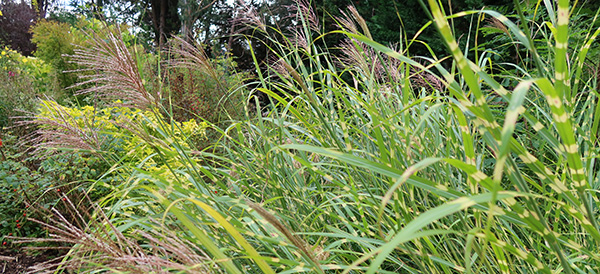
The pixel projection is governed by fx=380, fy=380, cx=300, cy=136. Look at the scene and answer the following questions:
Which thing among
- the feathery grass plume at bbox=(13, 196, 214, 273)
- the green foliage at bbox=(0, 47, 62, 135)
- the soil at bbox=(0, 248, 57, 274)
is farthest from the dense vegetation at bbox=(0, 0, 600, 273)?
the green foliage at bbox=(0, 47, 62, 135)

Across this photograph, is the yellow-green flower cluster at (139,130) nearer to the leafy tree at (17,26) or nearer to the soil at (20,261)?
the soil at (20,261)

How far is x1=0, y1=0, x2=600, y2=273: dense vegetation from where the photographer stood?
64 centimetres

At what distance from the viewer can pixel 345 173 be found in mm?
1539

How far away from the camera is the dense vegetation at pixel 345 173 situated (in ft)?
2.10

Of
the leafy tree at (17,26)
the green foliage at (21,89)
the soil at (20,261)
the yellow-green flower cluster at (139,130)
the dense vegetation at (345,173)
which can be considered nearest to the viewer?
the dense vegetation at (345,173)

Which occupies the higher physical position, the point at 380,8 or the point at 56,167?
the point at 380,8

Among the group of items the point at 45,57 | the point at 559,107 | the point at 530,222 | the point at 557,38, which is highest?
the point at 45,57

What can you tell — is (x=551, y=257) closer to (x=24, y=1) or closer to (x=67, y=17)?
(x=67, y=17)

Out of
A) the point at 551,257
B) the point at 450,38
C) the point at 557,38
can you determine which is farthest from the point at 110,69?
the point at 551,257

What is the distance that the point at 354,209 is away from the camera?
1.54 meters

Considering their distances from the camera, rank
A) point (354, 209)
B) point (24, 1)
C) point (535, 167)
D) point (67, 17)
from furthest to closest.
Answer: point (24, 1) → point (67, 17) → point (354, 209) → point (535, 167)

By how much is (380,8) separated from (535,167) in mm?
5942

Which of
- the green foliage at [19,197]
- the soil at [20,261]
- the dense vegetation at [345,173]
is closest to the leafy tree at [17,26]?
the green foliage at [19,197]

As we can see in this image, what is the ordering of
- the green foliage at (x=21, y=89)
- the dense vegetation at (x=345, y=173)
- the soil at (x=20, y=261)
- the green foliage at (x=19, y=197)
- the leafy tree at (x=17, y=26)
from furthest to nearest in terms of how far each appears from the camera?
the leafy tree at (x=17, y=26) → the green foliage at (x=21, y=89) → the green foliage at (x=19, y=197) → the soil at (x=20, y=261) → the dense vegetation at (x=345, y=173)
